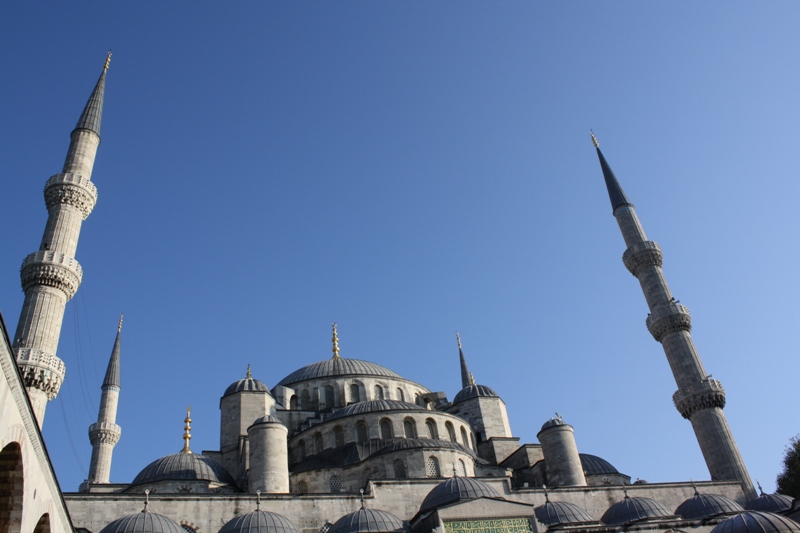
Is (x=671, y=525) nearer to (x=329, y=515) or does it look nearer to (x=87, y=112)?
(x=329, y=515)

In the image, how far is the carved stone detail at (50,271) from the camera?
52.2 ft

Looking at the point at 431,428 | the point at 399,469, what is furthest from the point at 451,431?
the point at 399,469

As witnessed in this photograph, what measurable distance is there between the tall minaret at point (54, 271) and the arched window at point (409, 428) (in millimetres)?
9082

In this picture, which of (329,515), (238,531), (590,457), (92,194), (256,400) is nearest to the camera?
(238,531)

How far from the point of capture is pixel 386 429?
19422mm

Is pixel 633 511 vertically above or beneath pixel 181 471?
beneath

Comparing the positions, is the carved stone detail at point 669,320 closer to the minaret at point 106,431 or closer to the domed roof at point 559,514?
the domed roof at point 559,514

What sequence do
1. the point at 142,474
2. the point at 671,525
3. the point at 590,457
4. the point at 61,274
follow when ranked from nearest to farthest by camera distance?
the point at 671,525 → the point at 61,274 → the point at 142,474 → the point at 590,457

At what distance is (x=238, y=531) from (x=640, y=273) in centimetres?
1623

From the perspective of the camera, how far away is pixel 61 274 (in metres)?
16.1

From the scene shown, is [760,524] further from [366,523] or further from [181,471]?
[181,471]

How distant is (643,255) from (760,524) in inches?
544

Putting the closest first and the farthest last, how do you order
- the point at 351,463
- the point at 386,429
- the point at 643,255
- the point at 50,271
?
the point at 50,271, the point at 351,463, the point at 386,429, the point at 643,255

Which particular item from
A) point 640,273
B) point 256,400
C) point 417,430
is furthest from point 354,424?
point 640,273
